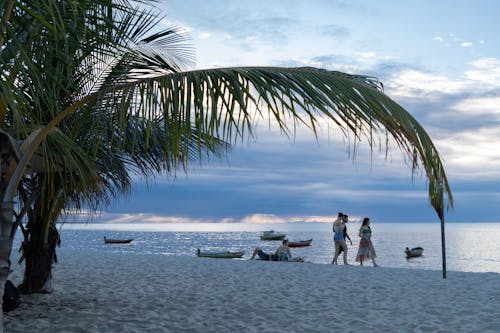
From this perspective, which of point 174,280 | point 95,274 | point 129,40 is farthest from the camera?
point 95,274

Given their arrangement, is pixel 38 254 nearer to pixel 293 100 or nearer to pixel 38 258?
pixel 38 258

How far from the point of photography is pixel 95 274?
14133mm

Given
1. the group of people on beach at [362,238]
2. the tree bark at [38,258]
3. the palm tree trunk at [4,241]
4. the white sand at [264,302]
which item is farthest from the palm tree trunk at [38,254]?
the group of people on beach at [362,238]

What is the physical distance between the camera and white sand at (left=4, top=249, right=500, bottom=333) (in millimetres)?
7605

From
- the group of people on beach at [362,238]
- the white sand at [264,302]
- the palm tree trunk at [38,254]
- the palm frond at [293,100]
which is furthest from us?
the group of people on beach at [362,238]

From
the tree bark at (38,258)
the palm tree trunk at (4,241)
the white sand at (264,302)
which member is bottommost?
the white sand at (264,302)

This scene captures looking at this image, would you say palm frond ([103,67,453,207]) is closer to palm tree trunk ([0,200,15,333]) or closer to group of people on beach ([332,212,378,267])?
palm tree trunk ([0,200,15,333])

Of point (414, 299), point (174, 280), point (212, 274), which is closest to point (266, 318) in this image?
point (414, 299)

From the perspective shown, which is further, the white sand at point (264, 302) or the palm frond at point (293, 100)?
the white sand at point (264, 302)

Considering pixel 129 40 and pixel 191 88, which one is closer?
pixel 191 88

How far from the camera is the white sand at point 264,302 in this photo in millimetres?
7605

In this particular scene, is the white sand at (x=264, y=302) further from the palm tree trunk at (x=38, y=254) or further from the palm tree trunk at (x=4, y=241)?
the palm tree trunk at (x=4, y=241)

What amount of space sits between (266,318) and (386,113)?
4.93m

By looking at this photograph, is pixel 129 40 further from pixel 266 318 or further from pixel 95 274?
pixel 95 274
